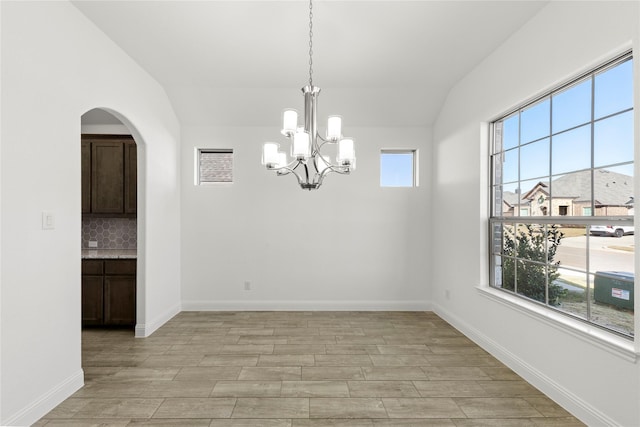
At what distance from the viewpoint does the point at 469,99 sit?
389cm

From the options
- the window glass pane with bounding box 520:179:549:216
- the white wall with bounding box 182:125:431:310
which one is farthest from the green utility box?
the white wall with bounding box 182:125:431:310

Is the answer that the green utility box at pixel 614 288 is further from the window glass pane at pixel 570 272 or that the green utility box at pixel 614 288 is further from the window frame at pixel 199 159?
the window frame at pixel 199 159

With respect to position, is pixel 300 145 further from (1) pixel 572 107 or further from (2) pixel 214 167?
(2) pixel 214 167

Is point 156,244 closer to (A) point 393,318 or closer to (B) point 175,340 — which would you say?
(B) point 175,340

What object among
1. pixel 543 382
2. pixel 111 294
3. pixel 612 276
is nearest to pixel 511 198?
pixel 612 276

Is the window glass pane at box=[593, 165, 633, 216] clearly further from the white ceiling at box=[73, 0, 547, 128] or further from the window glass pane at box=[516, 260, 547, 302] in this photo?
the white ceiling at box=[73, 0, 547, 128]

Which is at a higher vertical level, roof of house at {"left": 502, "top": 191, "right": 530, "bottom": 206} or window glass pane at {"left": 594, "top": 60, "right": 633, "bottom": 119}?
window glass pane at {"left": 594, "top": 60, "right": 633, "bottom": 119}

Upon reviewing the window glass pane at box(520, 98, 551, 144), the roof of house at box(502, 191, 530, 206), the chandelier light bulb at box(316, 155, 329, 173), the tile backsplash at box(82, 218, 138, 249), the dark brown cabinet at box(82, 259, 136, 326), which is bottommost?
the dark brown cabinet at box(82, 259, 136, 326)

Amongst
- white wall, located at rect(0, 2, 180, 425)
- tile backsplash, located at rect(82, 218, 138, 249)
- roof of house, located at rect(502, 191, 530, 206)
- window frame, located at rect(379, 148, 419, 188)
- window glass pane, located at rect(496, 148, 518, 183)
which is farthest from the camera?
window frame, located at rect(379, 148, 419, 188)

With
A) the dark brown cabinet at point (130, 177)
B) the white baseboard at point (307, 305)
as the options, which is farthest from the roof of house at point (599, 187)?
the dark brown cabinet at point (130, 177)

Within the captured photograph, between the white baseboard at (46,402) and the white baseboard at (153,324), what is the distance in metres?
1.10

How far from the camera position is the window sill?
196 centimetres

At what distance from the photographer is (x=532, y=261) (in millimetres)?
2936

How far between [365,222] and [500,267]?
1.97 meters
